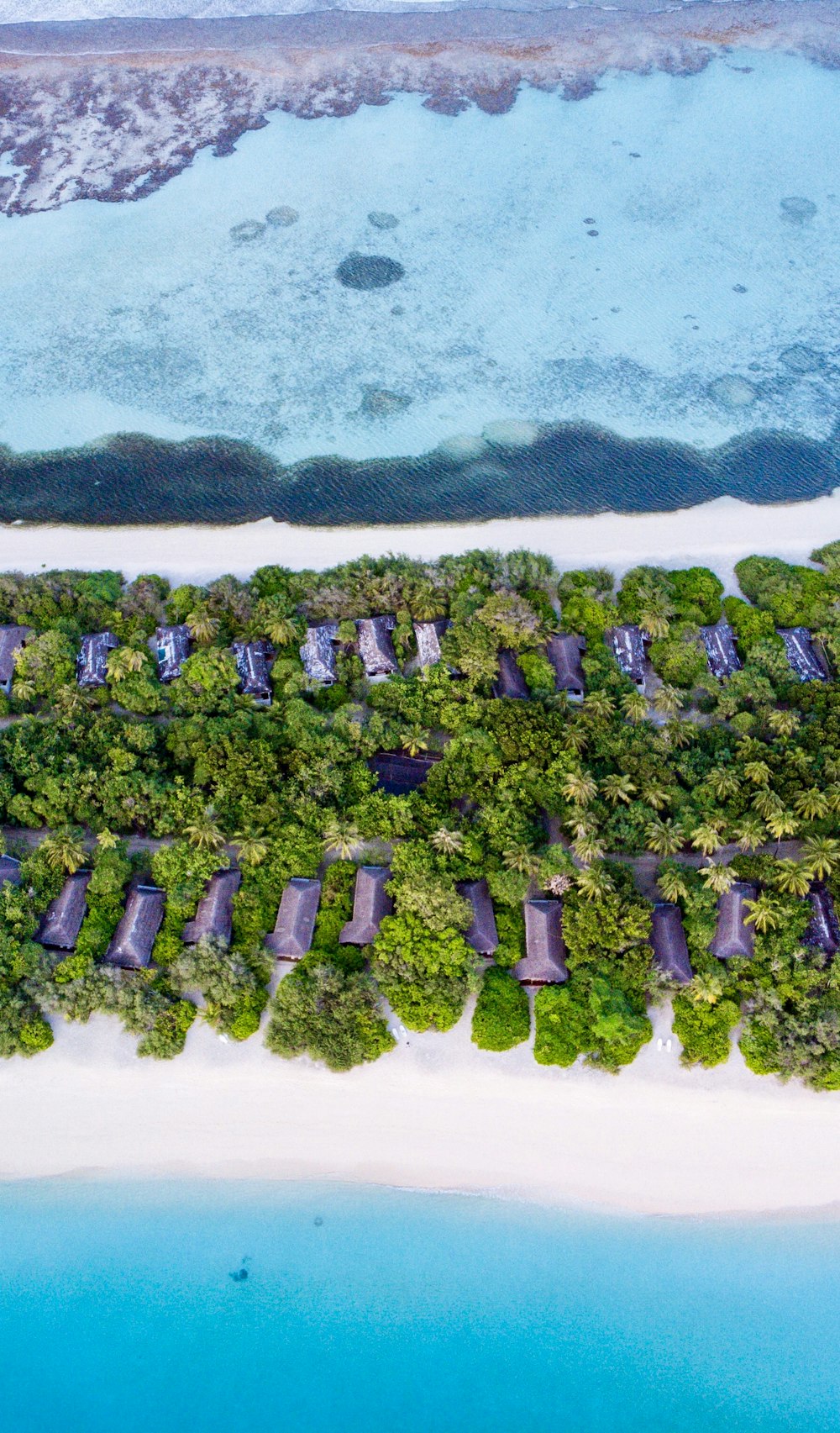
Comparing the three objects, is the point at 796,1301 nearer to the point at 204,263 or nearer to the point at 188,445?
the point at 188,445

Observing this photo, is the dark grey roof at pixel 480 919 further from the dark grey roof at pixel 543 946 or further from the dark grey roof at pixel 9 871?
the dark grey roof at pixel 9 871

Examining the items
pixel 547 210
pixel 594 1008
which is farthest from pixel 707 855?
pixel 547 210

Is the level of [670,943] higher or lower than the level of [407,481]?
lower

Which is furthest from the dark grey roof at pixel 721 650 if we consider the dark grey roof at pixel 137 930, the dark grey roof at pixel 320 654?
the dark grey roof at pixel 137 930

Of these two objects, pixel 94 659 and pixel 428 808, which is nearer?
pixel 428 808

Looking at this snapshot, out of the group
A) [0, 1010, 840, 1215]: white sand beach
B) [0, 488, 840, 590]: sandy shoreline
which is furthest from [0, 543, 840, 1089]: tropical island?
[0, 488, 840, 590]: sandy shoreline

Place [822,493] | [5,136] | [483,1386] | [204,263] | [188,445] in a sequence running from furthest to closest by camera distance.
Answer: [5,136]
[204,263]
[188,445]
[822,493]
[483,1386]

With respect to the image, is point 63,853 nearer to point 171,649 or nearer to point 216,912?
point 216,912

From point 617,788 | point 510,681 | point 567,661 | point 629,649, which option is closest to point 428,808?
point 617,788
